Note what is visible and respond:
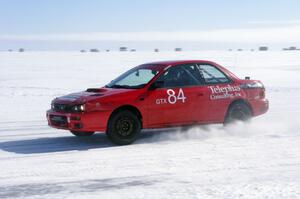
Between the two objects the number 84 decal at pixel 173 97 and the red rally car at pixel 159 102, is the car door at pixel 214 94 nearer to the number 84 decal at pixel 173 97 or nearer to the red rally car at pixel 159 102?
the red rally car at pixel 159 102

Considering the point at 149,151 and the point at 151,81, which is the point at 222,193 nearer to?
the point at 149,151

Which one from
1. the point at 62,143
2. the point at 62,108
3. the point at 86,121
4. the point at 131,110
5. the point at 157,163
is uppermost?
the point at 62,108

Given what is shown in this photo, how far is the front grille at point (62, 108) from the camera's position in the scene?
9477 mm

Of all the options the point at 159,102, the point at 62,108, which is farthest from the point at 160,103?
the point at 62,108

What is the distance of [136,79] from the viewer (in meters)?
10.5

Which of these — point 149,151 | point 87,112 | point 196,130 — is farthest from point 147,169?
point 196,130

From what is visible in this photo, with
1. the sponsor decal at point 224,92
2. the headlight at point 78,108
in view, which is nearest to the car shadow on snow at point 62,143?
the headlight at point 78,108

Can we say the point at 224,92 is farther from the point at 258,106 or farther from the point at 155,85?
the point at 155,85

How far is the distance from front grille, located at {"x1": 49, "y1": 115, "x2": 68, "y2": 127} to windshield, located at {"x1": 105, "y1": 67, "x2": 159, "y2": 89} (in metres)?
1.32

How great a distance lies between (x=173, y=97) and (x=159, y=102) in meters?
0.33

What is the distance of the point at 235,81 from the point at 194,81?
1.07 metres

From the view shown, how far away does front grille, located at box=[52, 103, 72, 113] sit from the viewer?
948 centimetres

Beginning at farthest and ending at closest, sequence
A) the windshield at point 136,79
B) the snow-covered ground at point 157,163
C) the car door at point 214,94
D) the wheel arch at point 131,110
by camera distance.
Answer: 1. the car door at point 214,94
2. the windshield at point 136,79
3. the wheel arch at point 131,110
4. the snow-covered ground at point 157,163

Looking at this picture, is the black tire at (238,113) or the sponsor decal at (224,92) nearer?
the sponsor decal at (224,92)
